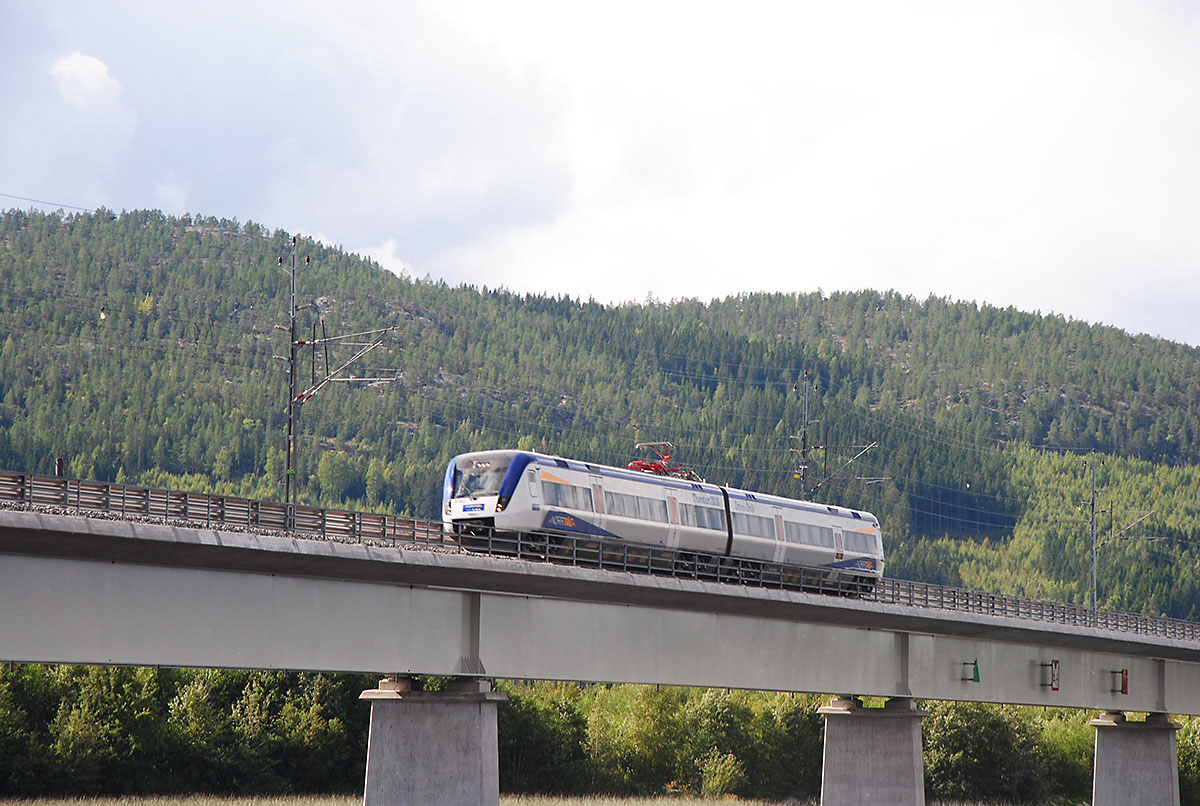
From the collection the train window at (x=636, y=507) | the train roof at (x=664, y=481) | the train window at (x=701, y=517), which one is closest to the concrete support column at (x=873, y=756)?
the train roof at (x=664, y=481)

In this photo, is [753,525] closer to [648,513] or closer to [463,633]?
[648,513]

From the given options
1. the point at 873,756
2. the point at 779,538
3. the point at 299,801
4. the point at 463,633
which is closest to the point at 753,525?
the point at 779,538

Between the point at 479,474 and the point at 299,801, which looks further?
the point at 299,801

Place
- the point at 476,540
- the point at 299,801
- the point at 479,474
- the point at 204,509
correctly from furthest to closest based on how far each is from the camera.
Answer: the point at 299,801, the point at 479,474, the point at 476,540, the point at 204,509

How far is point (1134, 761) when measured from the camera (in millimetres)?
66062

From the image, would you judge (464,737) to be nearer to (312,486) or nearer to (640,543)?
(640,543)

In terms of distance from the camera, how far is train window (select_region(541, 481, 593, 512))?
41469mm

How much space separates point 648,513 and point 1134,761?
111 ft

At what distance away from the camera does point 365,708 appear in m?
69.4

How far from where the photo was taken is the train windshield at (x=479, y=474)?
41031 mm

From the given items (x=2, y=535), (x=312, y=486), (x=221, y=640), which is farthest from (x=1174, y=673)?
(x=312, y=486)

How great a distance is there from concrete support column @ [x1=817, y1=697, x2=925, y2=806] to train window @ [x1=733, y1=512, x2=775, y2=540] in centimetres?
678

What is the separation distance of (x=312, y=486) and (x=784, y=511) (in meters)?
140

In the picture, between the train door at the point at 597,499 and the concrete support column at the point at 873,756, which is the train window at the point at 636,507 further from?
the concrete support column at the point at 873,756
